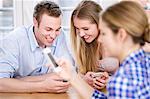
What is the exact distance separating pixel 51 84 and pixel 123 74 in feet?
2.43

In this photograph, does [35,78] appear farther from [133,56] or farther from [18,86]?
[133,56]

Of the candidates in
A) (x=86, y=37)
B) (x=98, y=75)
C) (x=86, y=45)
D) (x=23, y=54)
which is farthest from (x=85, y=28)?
(x=23, y=54)

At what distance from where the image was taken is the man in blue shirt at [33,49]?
1865 millimetres

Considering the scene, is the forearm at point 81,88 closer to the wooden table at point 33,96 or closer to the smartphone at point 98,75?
the wooden table at point 33,96

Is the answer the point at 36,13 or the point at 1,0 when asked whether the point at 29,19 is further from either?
the point at 36,13

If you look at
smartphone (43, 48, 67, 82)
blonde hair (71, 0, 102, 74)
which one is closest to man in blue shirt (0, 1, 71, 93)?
blonde hair (71, 0, 102, 74)

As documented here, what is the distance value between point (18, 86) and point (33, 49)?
1.08 feet

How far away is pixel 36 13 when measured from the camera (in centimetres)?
202

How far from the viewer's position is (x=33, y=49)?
202cm

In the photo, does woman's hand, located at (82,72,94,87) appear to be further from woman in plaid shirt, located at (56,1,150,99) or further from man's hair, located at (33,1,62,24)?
woman in plaid shirt, located at (56,1,150,99)

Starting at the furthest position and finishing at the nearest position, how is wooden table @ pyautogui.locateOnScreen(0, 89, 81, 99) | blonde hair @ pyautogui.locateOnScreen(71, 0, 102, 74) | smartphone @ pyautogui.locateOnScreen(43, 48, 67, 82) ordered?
blonde hair @ pyautogui.locateOnScreen(71, 0, 102, 74), wooden table @ pyautogui.locateOnScreen(0, 89, 81, 99), smartphone @ pyautogui.locateOnScreen(43, 48, 67, 82)

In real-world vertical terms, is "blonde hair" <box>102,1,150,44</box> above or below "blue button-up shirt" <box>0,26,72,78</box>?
above

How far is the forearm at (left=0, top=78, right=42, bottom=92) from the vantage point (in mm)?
1731

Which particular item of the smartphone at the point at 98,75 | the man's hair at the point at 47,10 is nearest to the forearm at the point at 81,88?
the smartphone at the point at 98,75
